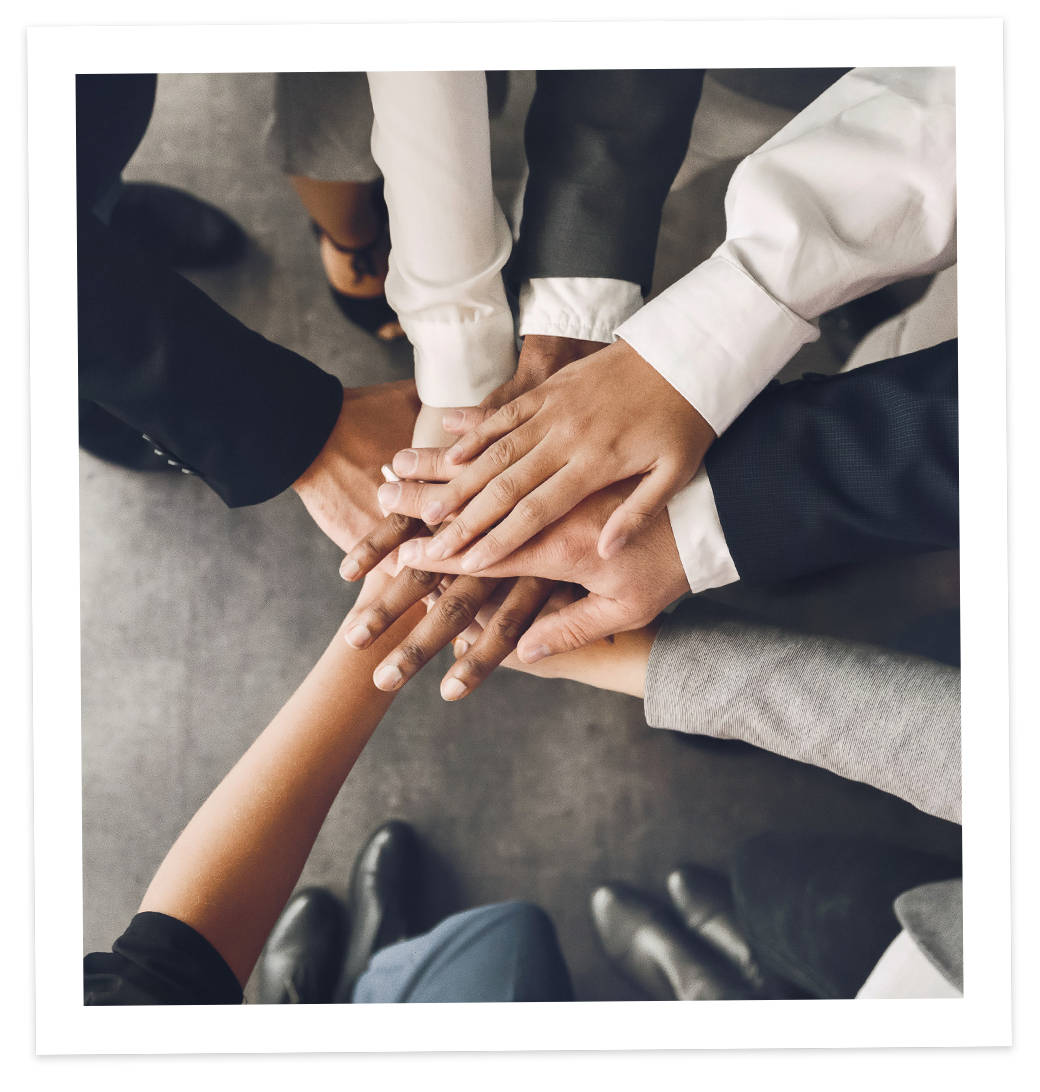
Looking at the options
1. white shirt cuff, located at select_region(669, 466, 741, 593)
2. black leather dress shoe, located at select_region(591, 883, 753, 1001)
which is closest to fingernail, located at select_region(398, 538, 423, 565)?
white shirt cuff, located at select_region(669, 466, 741, 593)

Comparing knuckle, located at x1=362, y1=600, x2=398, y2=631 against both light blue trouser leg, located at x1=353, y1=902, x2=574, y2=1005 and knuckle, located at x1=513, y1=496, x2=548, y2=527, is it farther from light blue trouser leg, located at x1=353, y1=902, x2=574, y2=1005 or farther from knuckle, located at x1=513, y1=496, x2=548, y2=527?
light blue trouser leg, located at x1=353, y1=902, x2=574, y2=1005

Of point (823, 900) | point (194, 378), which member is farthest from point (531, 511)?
point (823, 900)

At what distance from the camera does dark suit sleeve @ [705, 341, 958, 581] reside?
0.65m

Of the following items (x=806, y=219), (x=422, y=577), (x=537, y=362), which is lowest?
(x=422, y=577)

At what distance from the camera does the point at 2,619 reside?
67cm

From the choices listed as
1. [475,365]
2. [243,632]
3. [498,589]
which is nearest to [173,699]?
[243,632]

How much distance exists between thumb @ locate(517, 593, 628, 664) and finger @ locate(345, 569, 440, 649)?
12 cm

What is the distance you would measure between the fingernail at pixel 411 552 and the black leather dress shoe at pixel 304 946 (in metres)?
0.31

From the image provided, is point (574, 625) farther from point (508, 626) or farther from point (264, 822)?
point (264, 822)

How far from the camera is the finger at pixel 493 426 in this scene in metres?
0.68

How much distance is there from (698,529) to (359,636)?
35 cm

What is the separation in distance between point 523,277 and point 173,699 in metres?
0.54

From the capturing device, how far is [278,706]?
0.67 meters

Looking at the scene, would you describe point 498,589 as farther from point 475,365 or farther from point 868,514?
point 868,514
